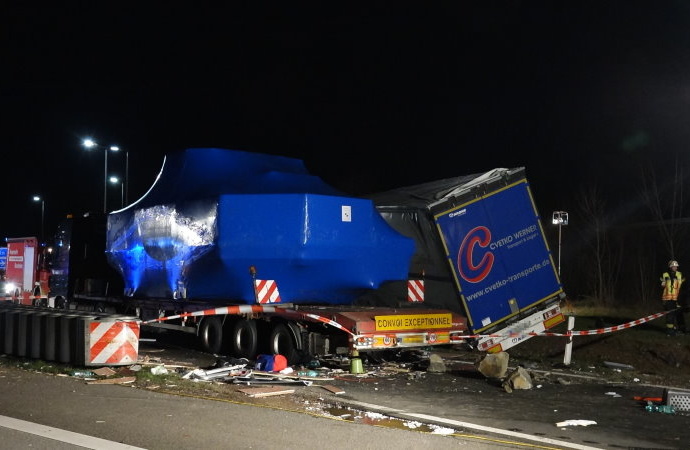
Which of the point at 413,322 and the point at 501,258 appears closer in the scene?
the point at 413,322

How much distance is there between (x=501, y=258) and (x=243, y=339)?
481 cm

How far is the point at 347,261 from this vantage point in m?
12.1

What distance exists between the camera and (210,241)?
1241cm

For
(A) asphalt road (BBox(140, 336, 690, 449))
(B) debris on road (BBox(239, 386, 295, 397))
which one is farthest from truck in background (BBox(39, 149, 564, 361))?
(B) debris on road (BBox(239, 386, 295, 397))

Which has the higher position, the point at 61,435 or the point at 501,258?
the point at 501,258

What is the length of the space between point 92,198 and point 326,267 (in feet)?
168

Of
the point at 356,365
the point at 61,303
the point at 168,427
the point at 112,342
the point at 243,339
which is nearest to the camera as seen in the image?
the point at 168,427

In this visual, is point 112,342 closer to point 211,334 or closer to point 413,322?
point 211,334

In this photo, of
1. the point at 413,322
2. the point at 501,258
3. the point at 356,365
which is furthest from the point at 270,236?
the point at 501,258

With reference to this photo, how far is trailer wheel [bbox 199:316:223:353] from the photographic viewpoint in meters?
13.4

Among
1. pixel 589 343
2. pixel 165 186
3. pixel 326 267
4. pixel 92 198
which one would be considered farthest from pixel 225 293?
pixel 92 198

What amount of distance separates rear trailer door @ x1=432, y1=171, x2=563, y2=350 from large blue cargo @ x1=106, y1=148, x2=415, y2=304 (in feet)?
3.43

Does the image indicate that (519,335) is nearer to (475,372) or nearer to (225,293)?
(475,372)

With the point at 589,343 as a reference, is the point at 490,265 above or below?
above
